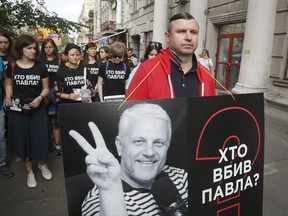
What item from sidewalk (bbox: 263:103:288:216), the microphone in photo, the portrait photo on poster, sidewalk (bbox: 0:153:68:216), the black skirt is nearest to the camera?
the portrait photo on poster

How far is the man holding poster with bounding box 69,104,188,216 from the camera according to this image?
1431 mm

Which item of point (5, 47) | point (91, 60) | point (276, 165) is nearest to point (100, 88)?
point (91, 60)

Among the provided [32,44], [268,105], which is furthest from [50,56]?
[268,105]

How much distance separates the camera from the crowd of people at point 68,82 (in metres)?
1.87

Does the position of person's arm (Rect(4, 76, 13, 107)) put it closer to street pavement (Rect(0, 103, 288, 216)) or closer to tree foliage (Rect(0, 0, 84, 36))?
street pavement (Rect(0, 103, 288, 216))

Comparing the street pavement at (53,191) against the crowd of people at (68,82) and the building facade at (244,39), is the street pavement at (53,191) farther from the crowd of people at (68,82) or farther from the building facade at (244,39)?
the building facade at (244,39)

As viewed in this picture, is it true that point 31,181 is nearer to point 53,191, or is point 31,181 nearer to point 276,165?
point 53,191

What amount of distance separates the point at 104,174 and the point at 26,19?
5.00 meters

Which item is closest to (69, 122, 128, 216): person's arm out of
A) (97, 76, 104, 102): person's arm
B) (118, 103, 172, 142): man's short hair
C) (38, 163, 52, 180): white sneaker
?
(118, 103, 172, 142): man's short hair

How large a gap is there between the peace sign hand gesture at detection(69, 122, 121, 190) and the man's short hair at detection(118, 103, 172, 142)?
12cm

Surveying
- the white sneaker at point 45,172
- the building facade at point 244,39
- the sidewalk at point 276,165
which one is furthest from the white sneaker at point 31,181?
the building facade at point 244,39

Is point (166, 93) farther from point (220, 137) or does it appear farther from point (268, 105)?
point (268, 105)

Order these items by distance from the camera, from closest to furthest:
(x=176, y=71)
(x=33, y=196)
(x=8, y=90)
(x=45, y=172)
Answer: (x=176, y=71) < (x=33, y=196) < (x=8, y=90) < (x=45, y=172)

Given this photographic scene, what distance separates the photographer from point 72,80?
376 cm
